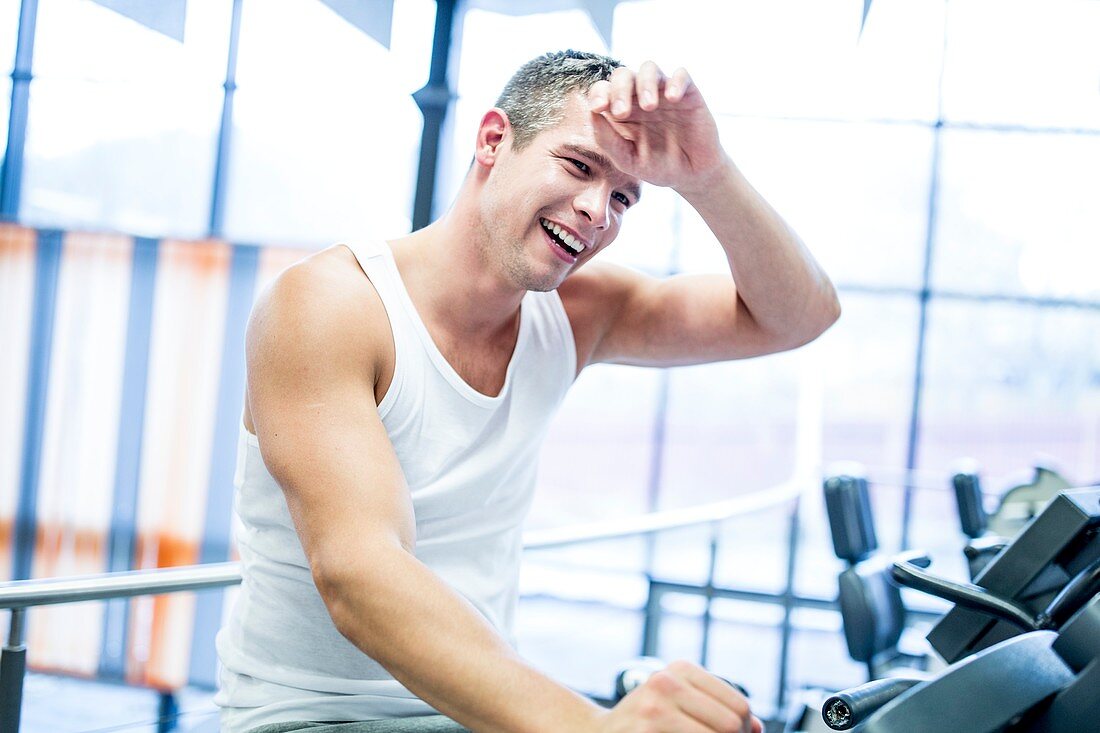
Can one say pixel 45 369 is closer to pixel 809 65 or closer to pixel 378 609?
pixel 809 65

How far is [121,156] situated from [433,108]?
1895mm

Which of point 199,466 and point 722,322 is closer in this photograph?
point 722,322

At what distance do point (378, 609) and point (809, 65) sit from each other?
20.9 ft

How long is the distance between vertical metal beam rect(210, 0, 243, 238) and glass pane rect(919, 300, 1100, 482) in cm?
444

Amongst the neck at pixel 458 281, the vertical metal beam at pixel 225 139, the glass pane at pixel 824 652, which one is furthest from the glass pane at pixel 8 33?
the neck at pixel 458 281

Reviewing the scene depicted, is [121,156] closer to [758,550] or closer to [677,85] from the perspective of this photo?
[758,550]

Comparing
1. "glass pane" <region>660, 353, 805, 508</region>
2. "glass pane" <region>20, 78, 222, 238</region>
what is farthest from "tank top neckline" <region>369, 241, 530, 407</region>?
"glass pane" <region>660, 353, 805, 508</region>

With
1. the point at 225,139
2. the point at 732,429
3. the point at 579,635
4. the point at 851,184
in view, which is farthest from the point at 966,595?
the point at 732,429

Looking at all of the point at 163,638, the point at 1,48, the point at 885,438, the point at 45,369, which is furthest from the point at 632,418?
the point at 1,48

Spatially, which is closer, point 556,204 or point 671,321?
point 556,204

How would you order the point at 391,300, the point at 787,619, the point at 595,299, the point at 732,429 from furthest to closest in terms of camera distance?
the point at 732,429
the point at 787,619
the point at 595,299
the point at 391,300

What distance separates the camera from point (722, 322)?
155cm

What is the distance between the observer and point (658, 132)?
1210 millimetres

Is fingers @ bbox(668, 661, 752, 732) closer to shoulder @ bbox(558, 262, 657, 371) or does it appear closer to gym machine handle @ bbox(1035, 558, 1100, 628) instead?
gym machine handle @ bbox(1035, 558, 1100, 628)
